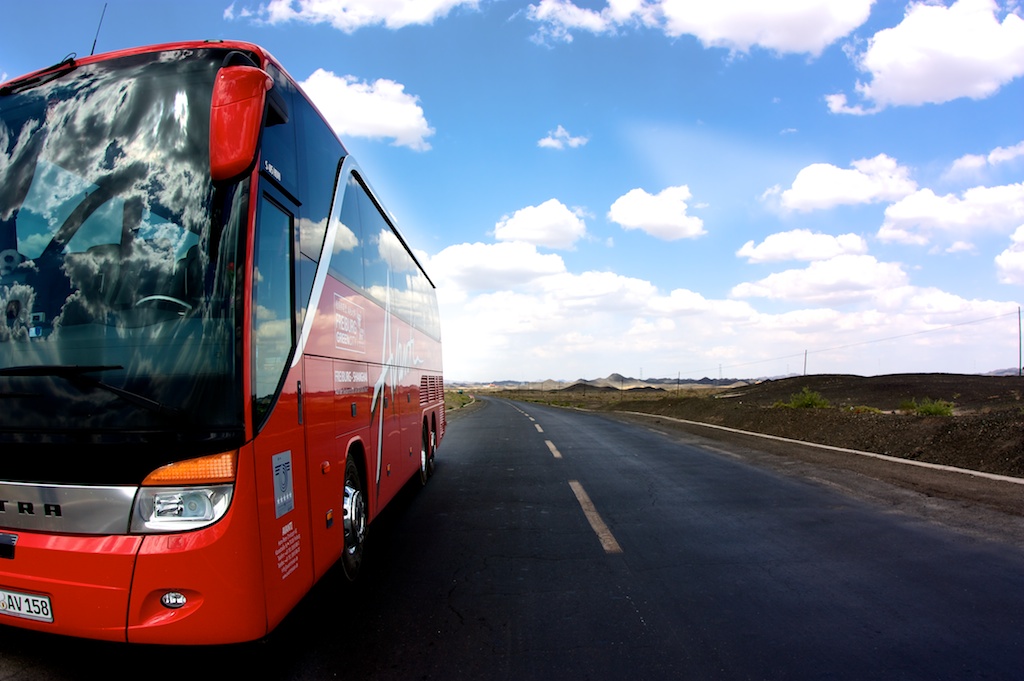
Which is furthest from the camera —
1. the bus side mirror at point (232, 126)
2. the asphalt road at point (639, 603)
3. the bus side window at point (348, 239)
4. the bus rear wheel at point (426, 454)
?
the bus rear wheel at point (426, 454)

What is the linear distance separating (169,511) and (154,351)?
0.78m

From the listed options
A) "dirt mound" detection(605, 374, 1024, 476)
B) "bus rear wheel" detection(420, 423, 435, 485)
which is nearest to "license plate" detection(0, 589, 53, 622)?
"bus rear wheel" detection(420, 423, 435, 485)

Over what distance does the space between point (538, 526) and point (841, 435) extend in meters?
10.6

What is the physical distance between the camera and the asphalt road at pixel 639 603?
11.6 ft

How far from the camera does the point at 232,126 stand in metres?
2.95

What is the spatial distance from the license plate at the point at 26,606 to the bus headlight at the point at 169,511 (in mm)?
667

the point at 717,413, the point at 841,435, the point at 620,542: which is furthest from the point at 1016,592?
the point at 717,413

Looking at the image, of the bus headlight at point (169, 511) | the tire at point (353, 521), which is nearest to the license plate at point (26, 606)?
the bus headlight at point (169, 511)

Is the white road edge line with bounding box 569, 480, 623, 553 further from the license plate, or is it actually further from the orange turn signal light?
the license plate

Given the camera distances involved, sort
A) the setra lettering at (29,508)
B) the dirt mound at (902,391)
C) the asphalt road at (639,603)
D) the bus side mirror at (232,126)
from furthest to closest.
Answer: the dirt mound at (902,391), the asphalt road at (639,603), the setra lettering at (29,508), the bus side mirror at (232,126)

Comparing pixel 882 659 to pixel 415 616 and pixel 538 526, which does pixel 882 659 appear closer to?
pixel 415 616

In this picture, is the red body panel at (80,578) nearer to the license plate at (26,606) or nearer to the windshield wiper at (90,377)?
the license plate at (26,606)

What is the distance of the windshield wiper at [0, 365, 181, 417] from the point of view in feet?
9.71

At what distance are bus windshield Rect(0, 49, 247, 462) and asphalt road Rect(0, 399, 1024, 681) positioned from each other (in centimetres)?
135
